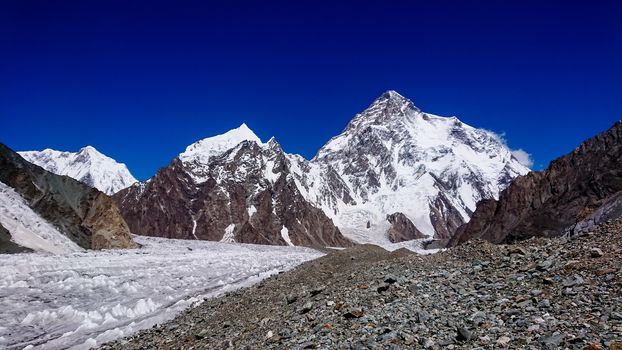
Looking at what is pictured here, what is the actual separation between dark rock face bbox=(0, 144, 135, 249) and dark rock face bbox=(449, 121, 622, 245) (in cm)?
4569

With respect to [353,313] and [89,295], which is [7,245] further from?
[353,313]

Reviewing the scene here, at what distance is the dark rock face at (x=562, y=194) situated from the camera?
58.7m

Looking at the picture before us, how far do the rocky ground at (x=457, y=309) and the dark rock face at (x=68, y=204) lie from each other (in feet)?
120

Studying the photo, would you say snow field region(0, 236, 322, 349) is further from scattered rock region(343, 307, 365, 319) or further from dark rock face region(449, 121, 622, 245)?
dark rock face region(449, 121, 622, 245)

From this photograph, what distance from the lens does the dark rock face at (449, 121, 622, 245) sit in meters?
58.7

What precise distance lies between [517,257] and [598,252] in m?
2.39

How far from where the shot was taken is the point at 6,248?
34.5 m

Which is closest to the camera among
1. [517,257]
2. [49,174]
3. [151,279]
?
[517,257]

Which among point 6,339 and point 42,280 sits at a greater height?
point 42,280

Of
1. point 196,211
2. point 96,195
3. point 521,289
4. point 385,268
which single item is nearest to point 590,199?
point 385,268

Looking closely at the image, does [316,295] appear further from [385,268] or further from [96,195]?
[96,195]

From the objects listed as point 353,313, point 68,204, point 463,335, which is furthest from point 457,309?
point 68,204

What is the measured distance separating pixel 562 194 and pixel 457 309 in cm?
6669

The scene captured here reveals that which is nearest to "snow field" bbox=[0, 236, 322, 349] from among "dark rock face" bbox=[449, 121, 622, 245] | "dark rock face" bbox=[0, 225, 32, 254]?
"dark rock face" bbox=[0, 225, 32, 254]
